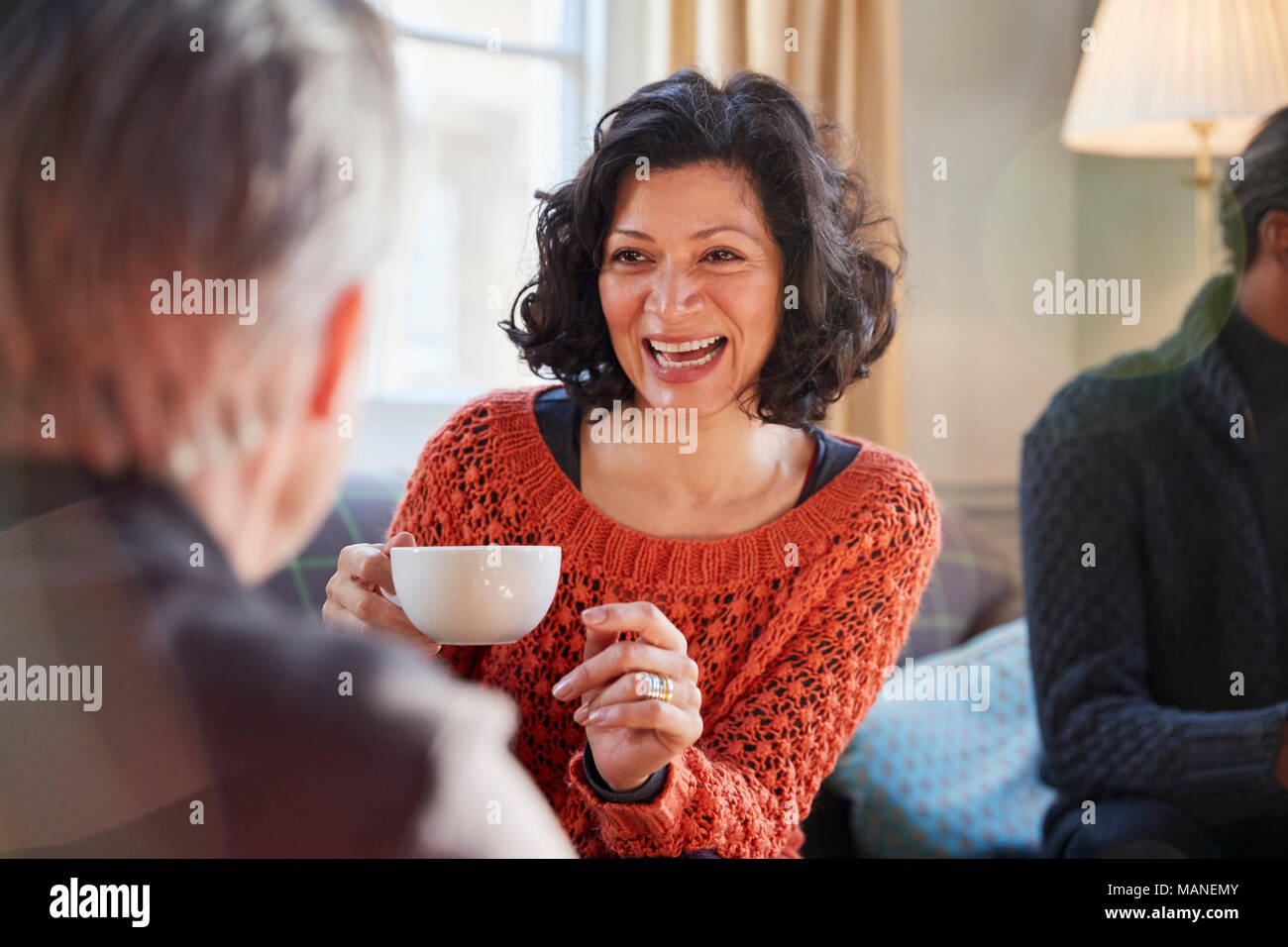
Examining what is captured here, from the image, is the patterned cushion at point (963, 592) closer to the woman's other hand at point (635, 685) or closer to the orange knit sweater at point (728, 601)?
the orange knit sweater at point (728, 601)

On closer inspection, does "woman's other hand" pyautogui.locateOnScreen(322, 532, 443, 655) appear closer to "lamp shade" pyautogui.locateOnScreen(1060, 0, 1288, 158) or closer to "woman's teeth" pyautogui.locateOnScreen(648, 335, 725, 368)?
"woman's teeth" pyautogui.locateOnScreen(648, 335, 725, 368)

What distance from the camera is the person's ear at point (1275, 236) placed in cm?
98

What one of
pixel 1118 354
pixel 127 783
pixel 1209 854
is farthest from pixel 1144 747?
pixel 127 783

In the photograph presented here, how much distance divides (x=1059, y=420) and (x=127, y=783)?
0.85 m

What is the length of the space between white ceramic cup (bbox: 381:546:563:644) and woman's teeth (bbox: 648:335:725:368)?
0.25 m

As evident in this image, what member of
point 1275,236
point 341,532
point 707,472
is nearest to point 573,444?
point 707,472

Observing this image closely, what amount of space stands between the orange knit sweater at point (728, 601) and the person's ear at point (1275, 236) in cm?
38

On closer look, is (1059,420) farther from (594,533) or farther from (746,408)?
(594,533)

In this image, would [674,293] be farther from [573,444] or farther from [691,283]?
[573,444]

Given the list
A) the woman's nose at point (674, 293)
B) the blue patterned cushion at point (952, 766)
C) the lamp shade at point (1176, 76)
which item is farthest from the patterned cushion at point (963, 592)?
the woman's nose at point (674, 293)

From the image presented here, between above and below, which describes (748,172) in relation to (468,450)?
above

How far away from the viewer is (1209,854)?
36.1 inches

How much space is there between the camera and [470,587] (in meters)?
0.74

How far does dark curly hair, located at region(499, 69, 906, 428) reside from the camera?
3.07 feet
